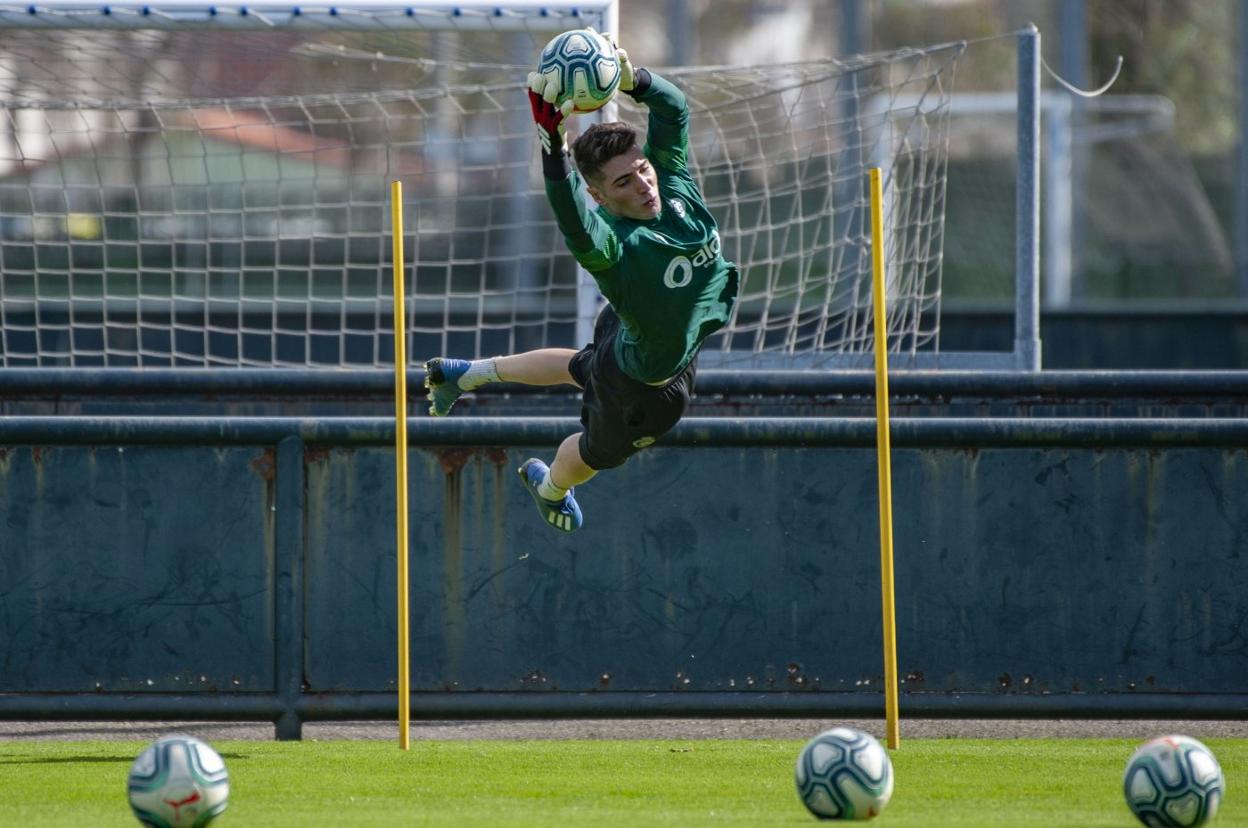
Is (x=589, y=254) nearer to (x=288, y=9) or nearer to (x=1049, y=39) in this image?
(x=288, y=9)

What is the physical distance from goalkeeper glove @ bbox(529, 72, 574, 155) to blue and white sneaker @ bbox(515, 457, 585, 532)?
189cm

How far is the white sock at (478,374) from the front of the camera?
822cm

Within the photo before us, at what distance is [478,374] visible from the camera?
823cm

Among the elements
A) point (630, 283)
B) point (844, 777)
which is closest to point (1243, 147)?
point (630, 283)

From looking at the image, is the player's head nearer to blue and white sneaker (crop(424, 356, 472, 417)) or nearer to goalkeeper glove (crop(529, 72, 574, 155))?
goalkeeper glove (crop(529, 72, 574, 155))

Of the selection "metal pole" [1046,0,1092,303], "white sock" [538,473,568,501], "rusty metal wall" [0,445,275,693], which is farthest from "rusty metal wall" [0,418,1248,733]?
"metal pole" [1046,0,1092,303]

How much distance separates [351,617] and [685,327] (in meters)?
2.50

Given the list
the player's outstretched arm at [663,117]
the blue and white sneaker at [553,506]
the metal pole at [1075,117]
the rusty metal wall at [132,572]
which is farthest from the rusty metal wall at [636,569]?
the metal pole at [1075,117]

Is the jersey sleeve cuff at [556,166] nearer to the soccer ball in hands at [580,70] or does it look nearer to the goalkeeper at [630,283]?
the goalkeeper at [630,283]

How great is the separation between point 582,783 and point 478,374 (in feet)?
6.18

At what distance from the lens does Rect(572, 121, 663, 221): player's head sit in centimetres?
735

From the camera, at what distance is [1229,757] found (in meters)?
8.20

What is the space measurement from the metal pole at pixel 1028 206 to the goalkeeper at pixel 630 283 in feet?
12.7

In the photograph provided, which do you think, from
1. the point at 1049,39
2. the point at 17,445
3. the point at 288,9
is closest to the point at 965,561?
the point at 17,445
